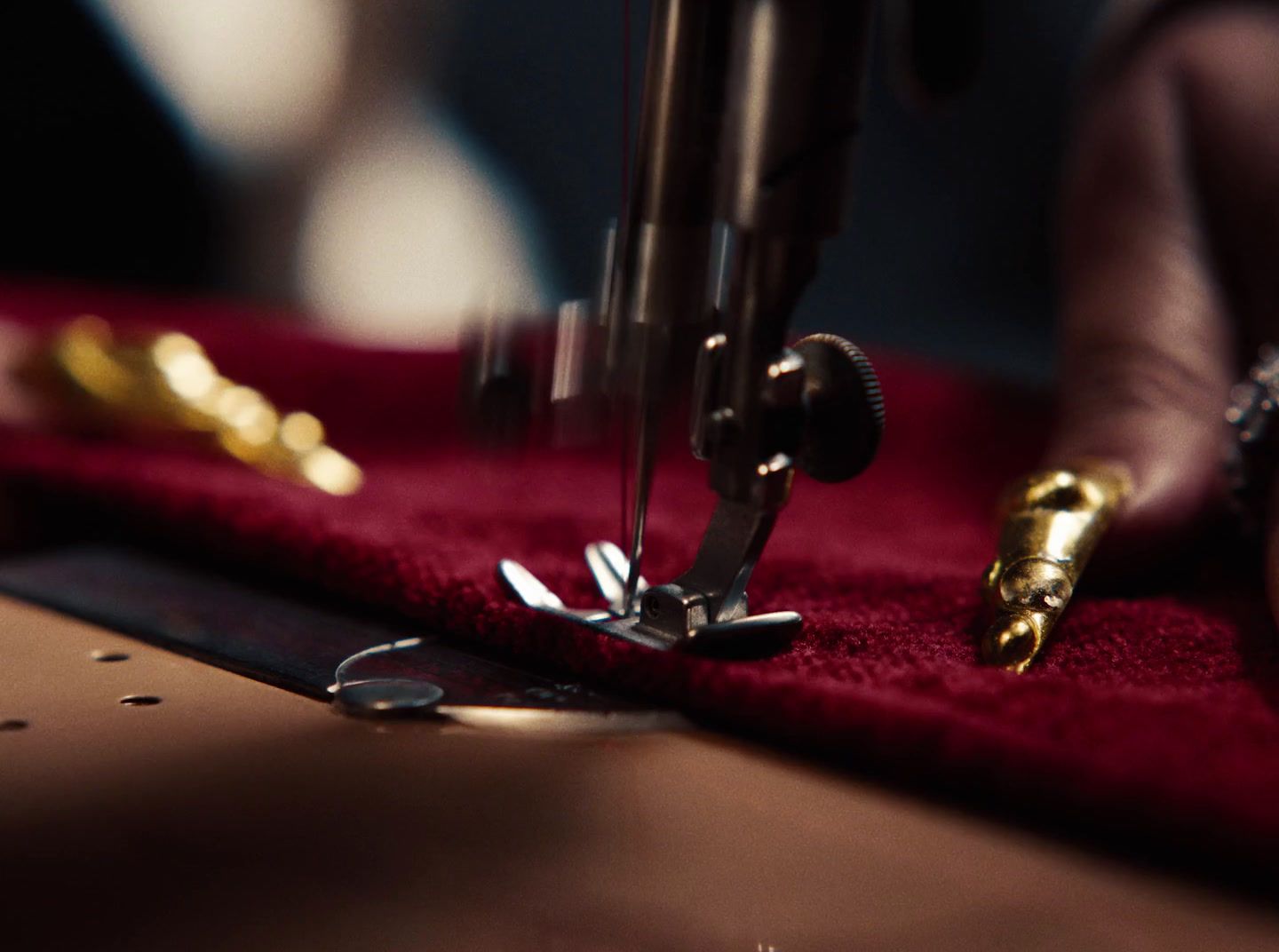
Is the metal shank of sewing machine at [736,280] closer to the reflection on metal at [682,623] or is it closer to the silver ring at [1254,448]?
the reflection on metal at [682,623]

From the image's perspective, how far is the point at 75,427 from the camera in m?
0.64

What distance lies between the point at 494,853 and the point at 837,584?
20 centimetres

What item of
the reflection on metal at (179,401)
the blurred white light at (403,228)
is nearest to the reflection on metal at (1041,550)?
the reflection on metal at (179,401)

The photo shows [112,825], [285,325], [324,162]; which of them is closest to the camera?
[112,825]

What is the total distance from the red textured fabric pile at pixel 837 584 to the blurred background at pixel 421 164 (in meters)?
0.15

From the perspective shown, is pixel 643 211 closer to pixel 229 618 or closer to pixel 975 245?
pixel 229 618

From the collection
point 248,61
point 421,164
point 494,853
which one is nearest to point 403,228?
point 421,164

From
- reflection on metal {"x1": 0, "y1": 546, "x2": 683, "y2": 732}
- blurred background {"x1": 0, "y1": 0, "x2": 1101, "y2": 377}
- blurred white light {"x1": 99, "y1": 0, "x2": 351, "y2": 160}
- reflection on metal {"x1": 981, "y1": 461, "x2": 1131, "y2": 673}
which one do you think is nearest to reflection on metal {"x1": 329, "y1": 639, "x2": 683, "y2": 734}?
reflection on metal {"x1": 0, "y1": 546, "x2": 683, "y2": 732}

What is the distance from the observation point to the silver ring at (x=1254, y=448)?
0.48 metres

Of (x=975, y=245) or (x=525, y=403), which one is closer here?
(x=525, y=403)

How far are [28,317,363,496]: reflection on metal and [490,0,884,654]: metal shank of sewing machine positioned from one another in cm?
29

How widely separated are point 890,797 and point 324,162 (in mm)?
1433

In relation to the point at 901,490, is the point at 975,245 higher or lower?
higher

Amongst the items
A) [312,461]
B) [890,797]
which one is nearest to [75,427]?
[312,461]
